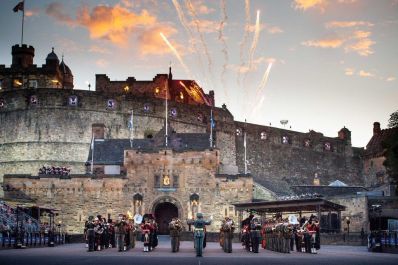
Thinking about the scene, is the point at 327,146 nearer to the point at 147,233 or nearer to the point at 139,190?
the point at 139,190

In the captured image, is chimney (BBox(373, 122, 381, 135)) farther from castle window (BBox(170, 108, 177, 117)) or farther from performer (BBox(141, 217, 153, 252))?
performer (BBox(141, 217, 153, 252))

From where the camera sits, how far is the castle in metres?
58.8

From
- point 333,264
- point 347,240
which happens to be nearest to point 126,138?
point 347,240

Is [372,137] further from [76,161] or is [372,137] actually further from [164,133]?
[76,161]

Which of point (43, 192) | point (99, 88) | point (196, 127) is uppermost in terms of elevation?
point (99, 88)

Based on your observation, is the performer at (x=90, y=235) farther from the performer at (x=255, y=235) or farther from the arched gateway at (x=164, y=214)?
the arched gateway at (x=164, y=214)

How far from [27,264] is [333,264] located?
9253 mm

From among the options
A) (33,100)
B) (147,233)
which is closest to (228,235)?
(147,233)

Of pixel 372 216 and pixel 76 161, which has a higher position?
pixel 76 161

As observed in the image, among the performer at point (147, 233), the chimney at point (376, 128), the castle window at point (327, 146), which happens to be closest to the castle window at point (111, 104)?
the castle window at point (327, 146)

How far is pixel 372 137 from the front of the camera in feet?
306

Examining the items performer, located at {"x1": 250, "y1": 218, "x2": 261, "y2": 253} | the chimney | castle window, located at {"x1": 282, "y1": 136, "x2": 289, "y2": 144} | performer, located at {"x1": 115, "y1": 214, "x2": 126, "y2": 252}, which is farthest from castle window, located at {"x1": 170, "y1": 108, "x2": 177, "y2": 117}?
performer, located at {"x1": 250, "y1": 218, "x2": 261, "y2": 253}

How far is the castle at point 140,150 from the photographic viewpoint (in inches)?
2317

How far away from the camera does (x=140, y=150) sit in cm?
6012
